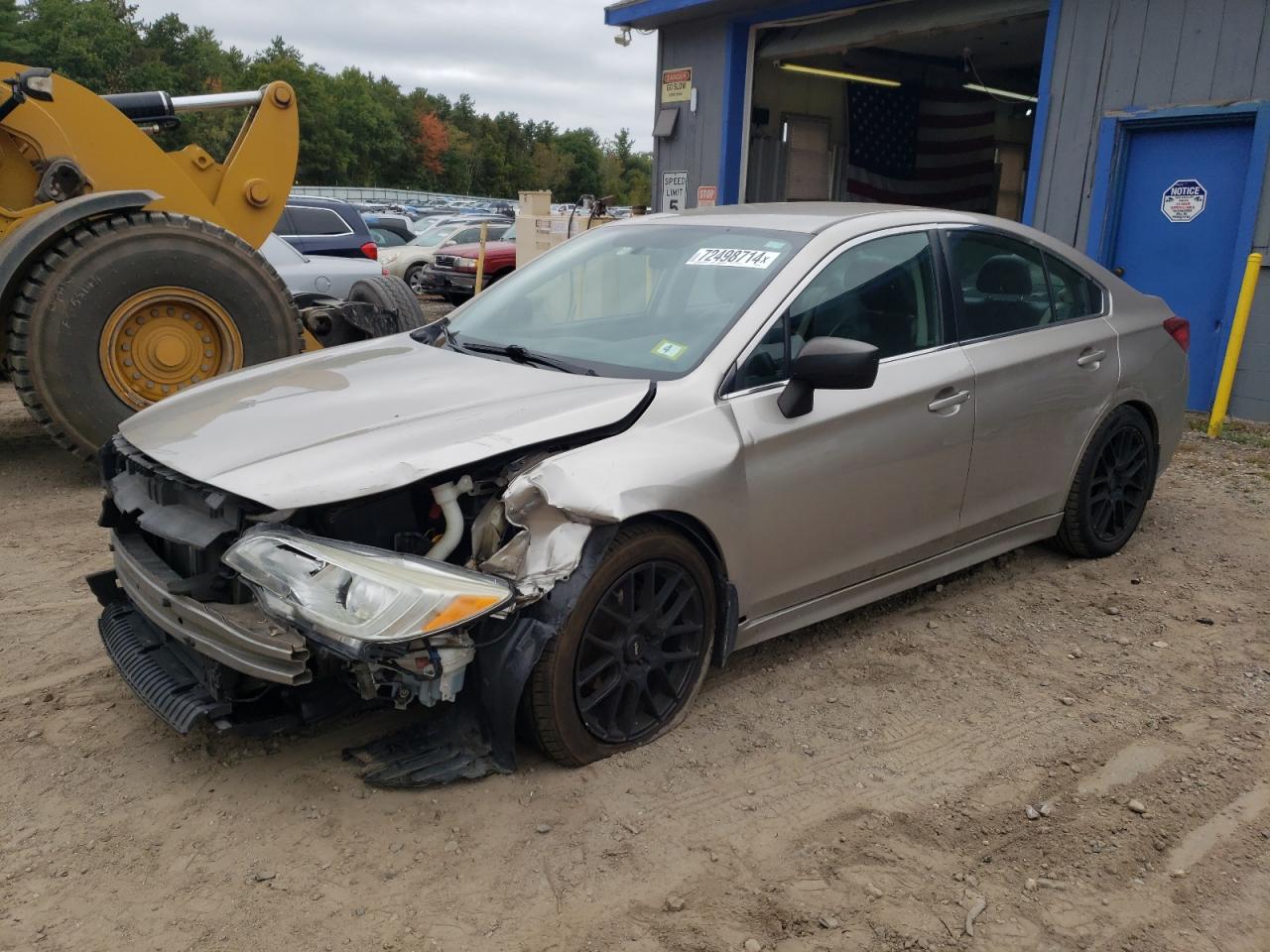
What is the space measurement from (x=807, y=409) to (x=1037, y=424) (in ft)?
4.69

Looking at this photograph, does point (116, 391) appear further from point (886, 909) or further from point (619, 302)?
point (886, 909)

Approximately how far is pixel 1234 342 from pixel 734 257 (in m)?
5.68

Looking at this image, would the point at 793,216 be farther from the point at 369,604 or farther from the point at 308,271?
the point at 308,271

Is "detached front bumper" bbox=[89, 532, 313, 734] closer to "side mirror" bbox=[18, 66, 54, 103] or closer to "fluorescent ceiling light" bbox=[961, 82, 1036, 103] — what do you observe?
"side mirror" bbox=[18, 66, 54, 103]

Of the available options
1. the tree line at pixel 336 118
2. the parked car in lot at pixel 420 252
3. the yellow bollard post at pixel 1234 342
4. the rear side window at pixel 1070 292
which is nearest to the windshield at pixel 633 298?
the rear side window at pixel 1070 292

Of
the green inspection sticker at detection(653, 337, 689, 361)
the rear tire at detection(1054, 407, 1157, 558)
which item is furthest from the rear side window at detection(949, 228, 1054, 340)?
the green inspection sticker at detection(653, 337, 689, 361)

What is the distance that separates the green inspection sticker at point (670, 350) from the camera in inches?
134

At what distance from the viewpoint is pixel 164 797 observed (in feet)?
9.72

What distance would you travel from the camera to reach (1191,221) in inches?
329

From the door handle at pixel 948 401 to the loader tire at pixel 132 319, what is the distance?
12.7 ft

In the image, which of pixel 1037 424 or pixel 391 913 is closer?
pixel 391 913

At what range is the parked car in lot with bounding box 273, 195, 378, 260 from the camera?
37.9 feet

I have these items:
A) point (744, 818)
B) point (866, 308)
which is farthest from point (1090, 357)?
point (744, 818)

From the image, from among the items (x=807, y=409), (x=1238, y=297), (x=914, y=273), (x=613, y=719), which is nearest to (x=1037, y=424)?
(x=914, y=273)
